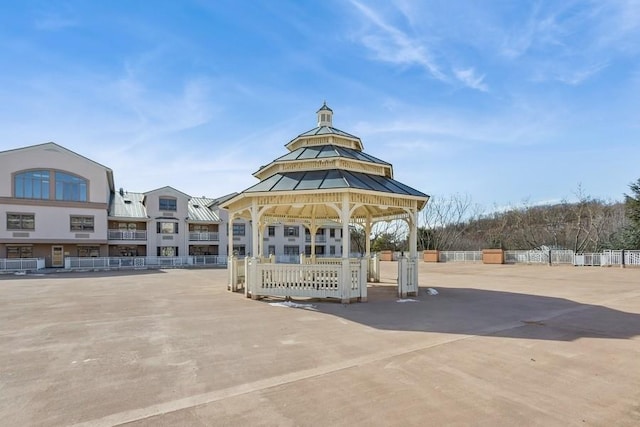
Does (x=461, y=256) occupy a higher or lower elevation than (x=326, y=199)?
lower

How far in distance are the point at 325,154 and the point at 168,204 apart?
3067 centimetres

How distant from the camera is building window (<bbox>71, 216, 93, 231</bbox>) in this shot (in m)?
33.1

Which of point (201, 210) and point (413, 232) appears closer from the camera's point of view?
point (413, 232)

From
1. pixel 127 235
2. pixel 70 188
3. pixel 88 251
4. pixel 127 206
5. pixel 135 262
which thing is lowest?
pixel 135 262

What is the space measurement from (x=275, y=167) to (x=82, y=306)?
7.29 m

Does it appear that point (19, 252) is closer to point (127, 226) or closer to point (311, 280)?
point (127, 226)

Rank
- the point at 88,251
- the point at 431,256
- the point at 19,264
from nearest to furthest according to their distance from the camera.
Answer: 1. the point at 19,264
2. the point at 88,251
3. the point at 431,256

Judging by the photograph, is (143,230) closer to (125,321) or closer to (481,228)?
(125,321)

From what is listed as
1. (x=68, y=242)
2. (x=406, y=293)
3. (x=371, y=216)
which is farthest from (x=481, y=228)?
(x=68, y=242)

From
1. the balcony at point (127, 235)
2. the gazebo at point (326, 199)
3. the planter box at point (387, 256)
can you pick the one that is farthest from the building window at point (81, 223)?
the planter box at point (387, 256)

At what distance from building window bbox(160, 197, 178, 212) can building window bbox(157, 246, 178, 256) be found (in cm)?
391

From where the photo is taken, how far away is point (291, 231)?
1865 inches

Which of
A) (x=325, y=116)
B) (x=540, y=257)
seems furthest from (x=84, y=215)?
(x=540, y=257)

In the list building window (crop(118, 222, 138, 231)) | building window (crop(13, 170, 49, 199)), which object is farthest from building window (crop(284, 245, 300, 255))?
building window (crop(13, 170, 49, 199))
